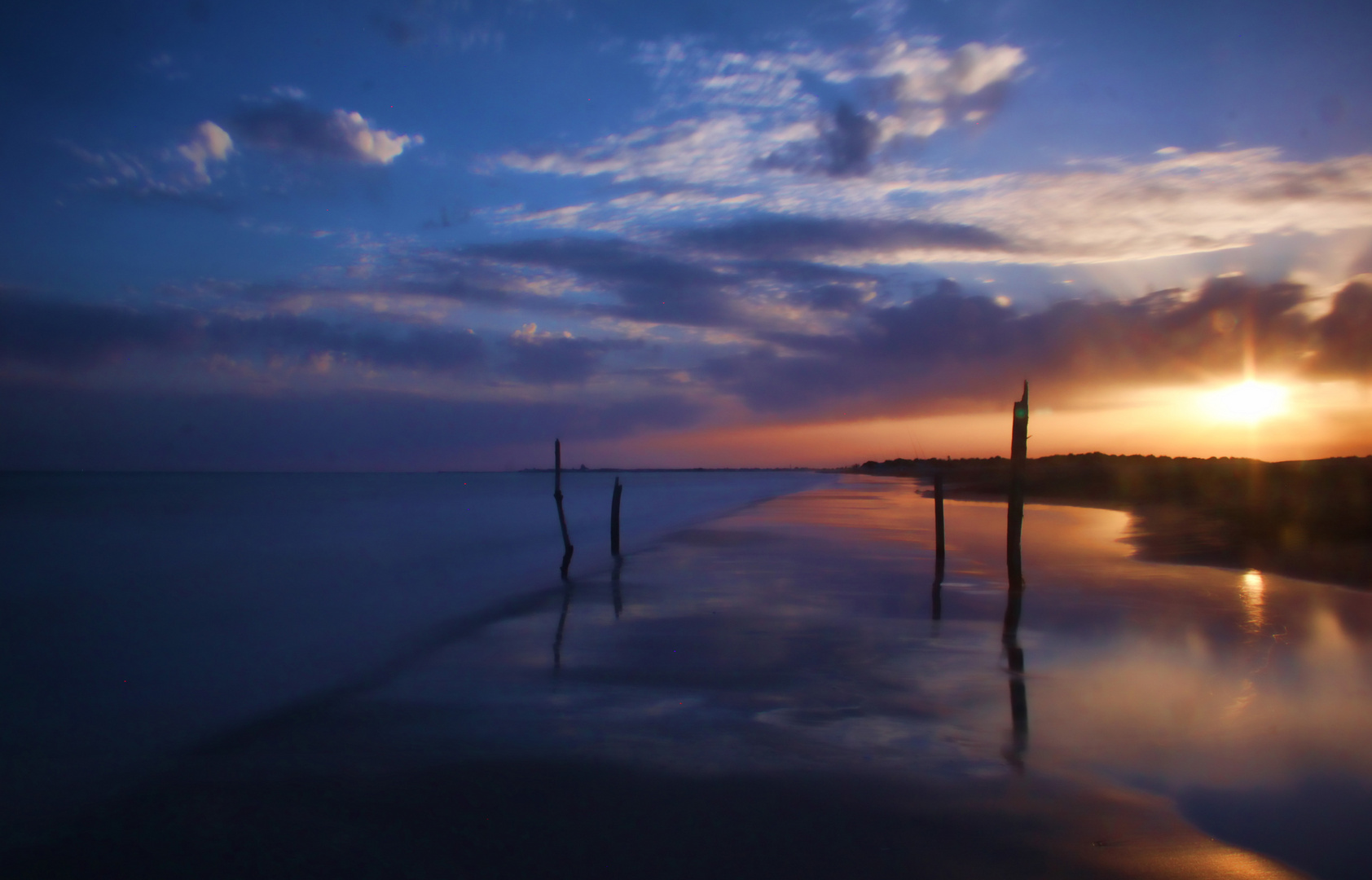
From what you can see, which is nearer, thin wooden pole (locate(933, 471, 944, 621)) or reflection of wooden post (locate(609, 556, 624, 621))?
thin wooden pole (locate(933, 471, 944, 621))

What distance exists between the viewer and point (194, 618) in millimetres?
16141

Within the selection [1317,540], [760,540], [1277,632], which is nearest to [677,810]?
[1277,632]

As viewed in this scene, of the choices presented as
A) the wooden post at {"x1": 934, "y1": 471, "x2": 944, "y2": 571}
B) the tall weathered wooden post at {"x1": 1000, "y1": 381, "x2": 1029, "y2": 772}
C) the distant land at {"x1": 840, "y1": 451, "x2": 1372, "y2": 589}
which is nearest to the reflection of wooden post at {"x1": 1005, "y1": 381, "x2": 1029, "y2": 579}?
the tall weathered wooden post at {"x1": 1000, "y1": 381, "x2": 1029, "y2": 772}

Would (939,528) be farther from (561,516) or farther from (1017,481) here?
(561,516)

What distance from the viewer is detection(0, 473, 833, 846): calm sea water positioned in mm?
8258

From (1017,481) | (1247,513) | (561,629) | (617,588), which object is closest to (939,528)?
(1017,481)

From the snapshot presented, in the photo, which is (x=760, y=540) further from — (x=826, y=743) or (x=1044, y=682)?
(x=826, y=743)

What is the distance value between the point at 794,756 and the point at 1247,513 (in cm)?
2762

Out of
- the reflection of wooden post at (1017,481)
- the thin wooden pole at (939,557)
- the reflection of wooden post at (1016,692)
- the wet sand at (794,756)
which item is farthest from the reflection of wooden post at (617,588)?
the reflection of wooden post at (1017,481)

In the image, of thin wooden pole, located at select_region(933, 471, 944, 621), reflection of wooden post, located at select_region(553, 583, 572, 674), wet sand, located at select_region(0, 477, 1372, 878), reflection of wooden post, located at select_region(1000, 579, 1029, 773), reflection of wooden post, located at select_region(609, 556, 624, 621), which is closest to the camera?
wet sand, located at select_region(0, 477, 1372, 878)

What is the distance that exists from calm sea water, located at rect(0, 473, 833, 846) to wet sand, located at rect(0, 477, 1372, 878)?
1099 millimetres

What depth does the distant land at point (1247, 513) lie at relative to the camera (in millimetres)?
18359

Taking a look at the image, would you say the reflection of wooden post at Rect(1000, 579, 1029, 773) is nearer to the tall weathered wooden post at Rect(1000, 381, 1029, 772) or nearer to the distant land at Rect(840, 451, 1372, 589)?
the tall weathered wooden post at Rect(1000, 381, 1029, 772)

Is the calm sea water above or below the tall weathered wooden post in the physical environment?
below
